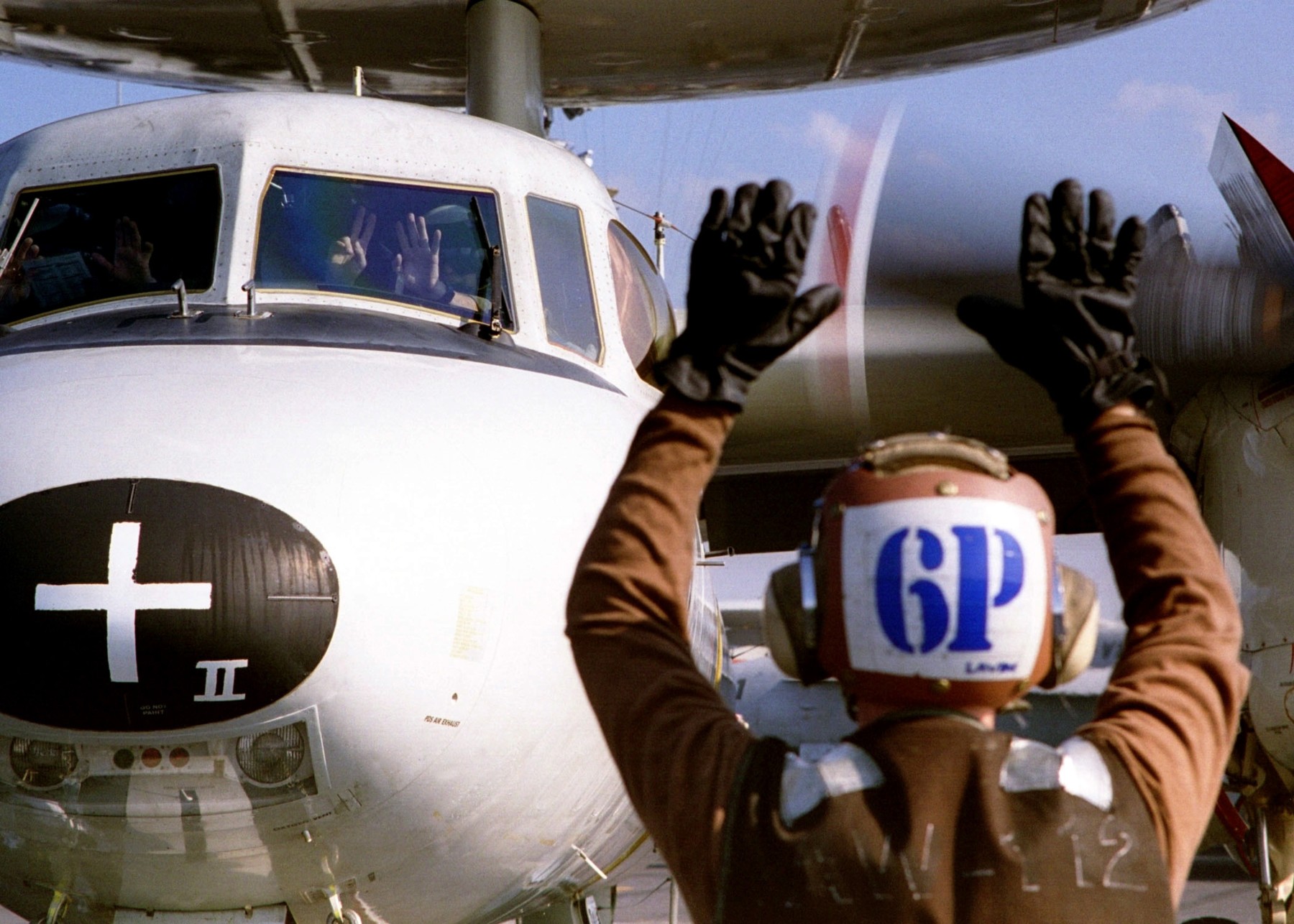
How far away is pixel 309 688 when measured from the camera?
3393 mm

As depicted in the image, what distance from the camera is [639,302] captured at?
19.5 feet

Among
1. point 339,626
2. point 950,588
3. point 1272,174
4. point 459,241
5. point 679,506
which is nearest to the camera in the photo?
point 950,588

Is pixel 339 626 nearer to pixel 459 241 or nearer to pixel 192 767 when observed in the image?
pixel 192 767

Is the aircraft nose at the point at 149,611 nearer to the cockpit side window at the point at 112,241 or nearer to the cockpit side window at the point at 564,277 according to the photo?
the cockpit side window at the point at 112,241

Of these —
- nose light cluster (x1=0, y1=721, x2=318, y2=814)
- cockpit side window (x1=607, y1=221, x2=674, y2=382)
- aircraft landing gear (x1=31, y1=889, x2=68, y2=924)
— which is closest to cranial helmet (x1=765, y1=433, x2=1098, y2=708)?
nose light cluster (x1=0, y1=721, x2=318, y2=814)

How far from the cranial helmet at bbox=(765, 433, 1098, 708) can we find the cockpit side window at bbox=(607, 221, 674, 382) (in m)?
3.63

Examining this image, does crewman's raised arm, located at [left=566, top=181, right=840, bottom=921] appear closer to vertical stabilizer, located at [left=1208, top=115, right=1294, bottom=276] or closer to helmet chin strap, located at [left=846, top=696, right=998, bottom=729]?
helmet chin strap, located at [left=846, top=696, right=998, bottom=729]

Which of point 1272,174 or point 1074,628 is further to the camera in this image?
point 1272,174

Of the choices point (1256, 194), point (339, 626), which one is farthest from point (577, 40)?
point (339, 626)

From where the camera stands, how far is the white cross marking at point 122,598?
330cm

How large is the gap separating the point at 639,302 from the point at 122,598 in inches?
118

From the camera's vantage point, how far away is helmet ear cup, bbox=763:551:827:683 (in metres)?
1.89

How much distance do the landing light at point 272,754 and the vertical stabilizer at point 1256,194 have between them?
4.93m

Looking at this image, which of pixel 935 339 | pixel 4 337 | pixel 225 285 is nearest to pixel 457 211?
pixel 225 285
